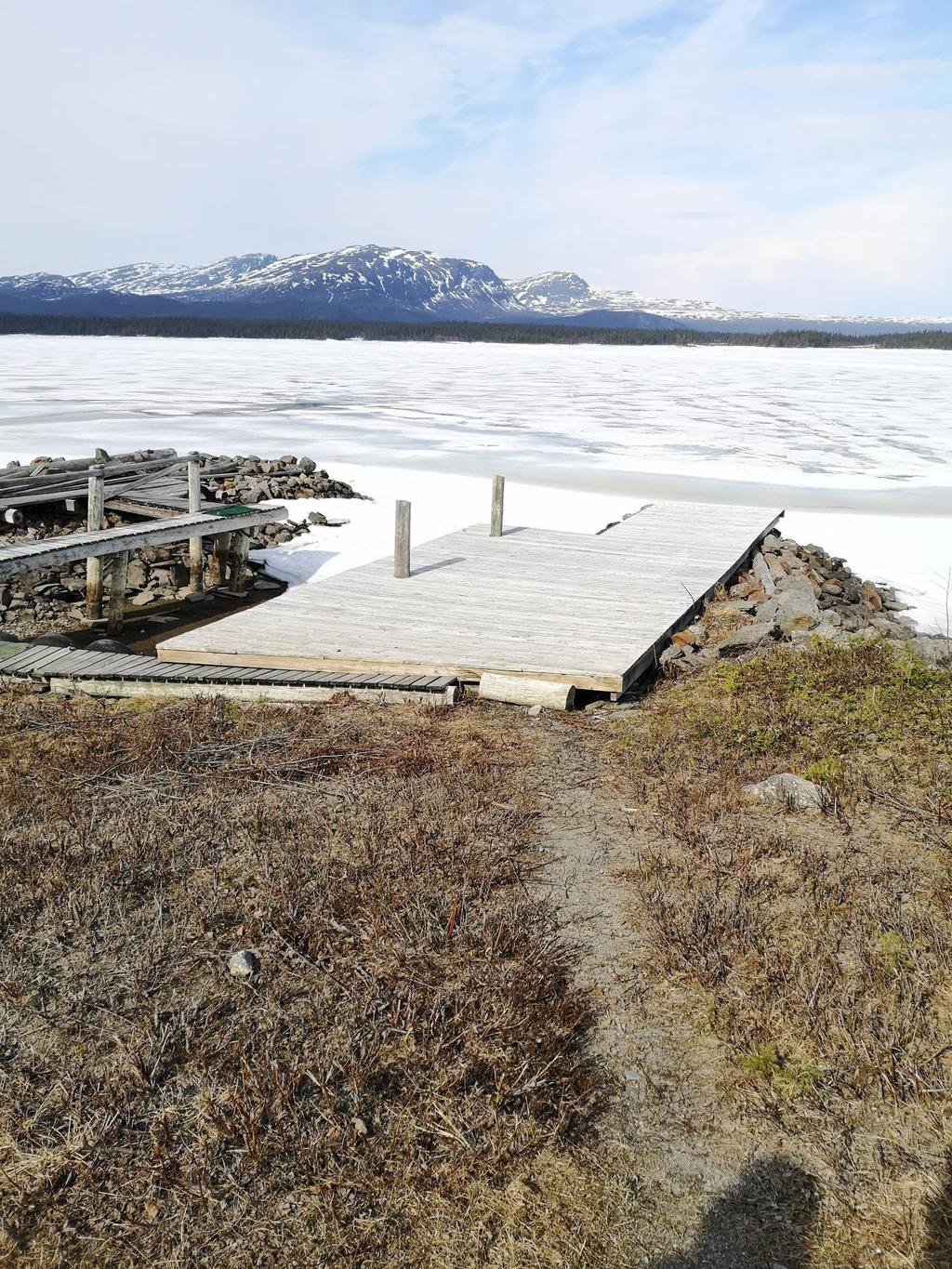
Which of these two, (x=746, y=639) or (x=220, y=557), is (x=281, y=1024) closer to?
(x=746, y=639)

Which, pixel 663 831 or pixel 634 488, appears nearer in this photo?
pixel 663 831

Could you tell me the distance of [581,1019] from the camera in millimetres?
3893

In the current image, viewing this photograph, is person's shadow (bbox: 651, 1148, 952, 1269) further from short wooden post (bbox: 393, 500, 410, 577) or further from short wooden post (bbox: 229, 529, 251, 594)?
short wooden post (bbox: 229, 529, 251, 594)

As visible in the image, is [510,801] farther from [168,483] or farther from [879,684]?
[168,483]

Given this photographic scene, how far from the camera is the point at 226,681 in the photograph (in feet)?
26.5

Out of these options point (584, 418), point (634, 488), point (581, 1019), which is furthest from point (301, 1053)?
point (584, 418)

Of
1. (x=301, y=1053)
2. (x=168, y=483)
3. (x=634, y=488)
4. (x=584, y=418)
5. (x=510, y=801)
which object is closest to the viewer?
(x=301, y=1053)

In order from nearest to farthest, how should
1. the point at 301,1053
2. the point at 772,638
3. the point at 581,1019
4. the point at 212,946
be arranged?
the point at 301,1053, the point at 581,1019, the point at 212,946, the point at 772,638

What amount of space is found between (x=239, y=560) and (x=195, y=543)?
0.72 meters

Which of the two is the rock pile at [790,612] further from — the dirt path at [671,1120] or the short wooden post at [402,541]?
the dirt path at [671,1120]

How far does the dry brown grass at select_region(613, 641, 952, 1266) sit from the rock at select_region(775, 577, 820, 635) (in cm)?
229

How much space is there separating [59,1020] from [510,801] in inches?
112

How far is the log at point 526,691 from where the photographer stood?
8.00 meters

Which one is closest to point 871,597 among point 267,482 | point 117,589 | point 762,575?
point 762,575
